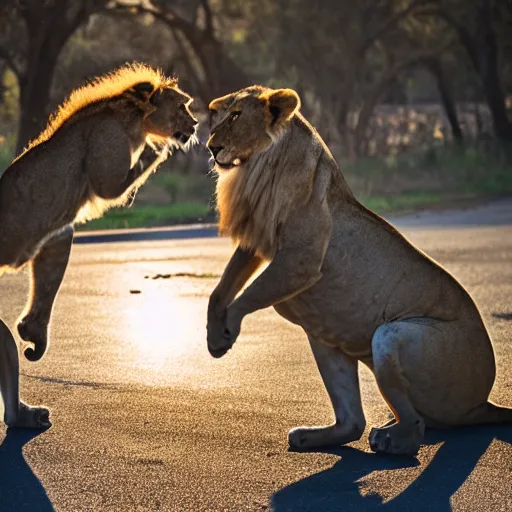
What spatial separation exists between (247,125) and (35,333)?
1785 millimetres

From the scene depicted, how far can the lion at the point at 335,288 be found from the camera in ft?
22.6

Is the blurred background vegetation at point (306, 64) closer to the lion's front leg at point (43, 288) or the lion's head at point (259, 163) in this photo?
the lion's front leg at point (43, 288)

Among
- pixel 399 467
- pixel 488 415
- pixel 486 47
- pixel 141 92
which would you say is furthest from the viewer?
pixel 486 47

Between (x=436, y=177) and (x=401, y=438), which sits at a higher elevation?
(x=401, y=438)

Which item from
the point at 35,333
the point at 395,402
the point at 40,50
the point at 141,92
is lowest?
the point at 395,402

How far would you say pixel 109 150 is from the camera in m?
8.06

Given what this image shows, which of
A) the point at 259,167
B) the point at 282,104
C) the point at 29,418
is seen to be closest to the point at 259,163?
the point at 259,167

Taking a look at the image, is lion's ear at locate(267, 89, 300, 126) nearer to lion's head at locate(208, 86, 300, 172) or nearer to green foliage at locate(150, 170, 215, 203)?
lion's head at locate(208, 86, 300, 172)

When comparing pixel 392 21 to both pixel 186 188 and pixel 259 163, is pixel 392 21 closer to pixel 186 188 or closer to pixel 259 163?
pixel 186 188

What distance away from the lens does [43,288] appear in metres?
7.96

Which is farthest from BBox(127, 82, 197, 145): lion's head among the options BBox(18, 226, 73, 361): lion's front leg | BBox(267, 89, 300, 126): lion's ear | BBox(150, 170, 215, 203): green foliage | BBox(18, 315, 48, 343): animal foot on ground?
BBox(150, 170, 215, 203): green foliage

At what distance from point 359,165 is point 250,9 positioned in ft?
43.0

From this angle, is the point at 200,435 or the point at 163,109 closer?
the point at 200,435

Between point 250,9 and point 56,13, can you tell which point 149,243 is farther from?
point 250,9
